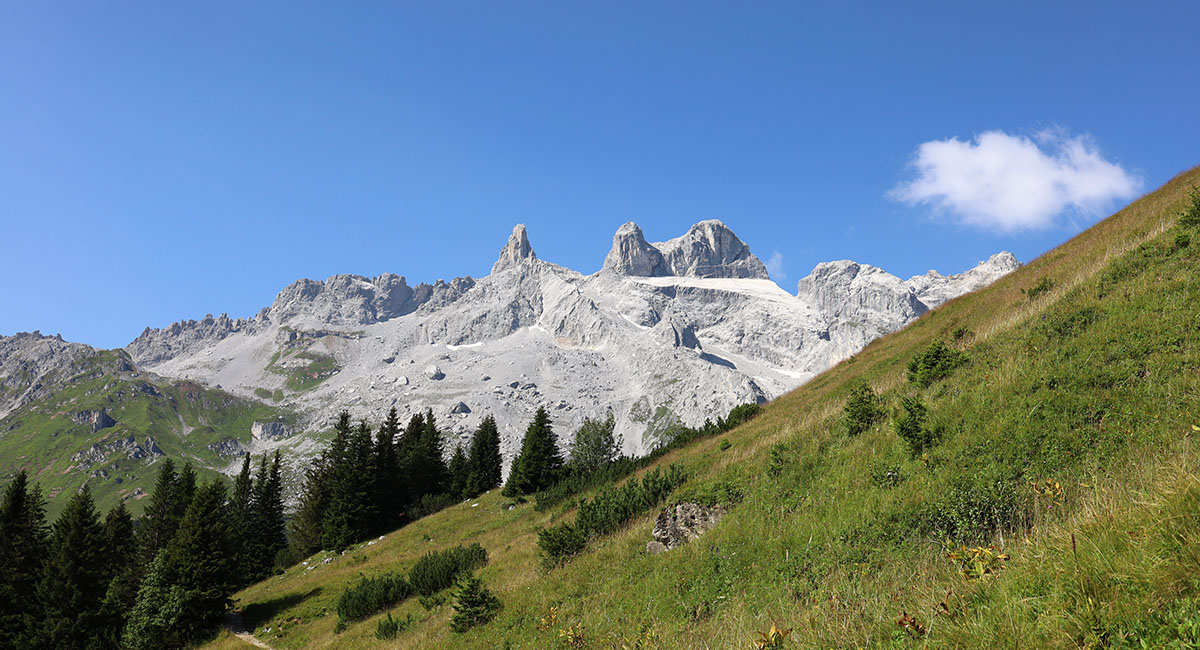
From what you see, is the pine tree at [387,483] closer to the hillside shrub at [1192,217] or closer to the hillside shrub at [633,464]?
the hillside shrub at [633,464]

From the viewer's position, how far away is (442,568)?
65.2 ft

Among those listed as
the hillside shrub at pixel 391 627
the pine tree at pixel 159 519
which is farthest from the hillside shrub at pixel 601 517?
the pine tree at pixel 159 519

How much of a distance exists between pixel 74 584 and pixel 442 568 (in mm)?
32172

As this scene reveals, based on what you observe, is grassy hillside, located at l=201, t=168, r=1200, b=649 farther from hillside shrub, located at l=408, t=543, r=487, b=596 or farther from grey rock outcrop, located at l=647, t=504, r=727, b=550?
hillside shrub, located at l=408, t=543, r=487, b=596

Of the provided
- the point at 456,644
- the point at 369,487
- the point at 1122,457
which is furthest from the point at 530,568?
the point at 369,487

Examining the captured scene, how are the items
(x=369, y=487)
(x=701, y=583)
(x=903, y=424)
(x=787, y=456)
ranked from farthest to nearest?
(x=369, y=487) → (x=787, y=456) → (x=903, y=424) → (x=701, y=583)

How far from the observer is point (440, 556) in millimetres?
21219

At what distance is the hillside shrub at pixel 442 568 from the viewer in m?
19.5

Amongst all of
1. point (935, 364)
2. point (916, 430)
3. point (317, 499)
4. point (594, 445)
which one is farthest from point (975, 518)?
point (317, 499)

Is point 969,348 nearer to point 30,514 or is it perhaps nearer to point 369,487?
point 369,487

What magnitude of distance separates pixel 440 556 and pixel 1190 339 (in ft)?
73.8

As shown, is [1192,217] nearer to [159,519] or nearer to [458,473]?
[458,473]

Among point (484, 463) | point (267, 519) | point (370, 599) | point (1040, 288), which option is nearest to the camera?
point (1040, 288)

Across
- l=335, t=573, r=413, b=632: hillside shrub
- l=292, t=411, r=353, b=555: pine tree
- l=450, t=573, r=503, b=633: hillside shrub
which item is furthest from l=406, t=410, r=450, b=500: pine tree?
l=450, t=573, r=503, b=633: hillside shrub
